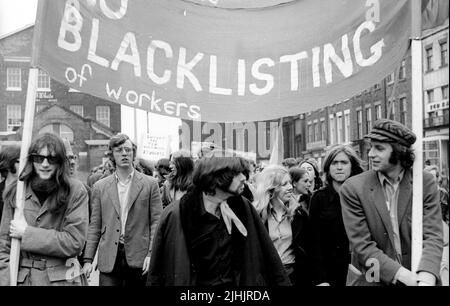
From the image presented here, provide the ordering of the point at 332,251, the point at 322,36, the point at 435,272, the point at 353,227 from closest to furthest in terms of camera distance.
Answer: the point at 435,272
the point at 353,227
the point at 322,36
the point at 332,251

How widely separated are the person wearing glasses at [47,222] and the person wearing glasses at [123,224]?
4.96ft

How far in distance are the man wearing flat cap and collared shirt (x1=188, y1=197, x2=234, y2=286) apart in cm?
87

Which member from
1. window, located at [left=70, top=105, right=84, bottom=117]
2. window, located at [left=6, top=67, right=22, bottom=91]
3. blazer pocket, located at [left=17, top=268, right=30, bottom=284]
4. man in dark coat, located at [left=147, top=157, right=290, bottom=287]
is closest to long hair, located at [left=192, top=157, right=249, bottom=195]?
man in dark coat, located at [left=147, top=157, right=290, bottom=287]

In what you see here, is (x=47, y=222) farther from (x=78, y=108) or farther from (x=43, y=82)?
(x=78, y=108)

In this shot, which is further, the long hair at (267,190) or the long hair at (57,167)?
the long hair at (267,190)

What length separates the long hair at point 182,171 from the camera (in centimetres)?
717

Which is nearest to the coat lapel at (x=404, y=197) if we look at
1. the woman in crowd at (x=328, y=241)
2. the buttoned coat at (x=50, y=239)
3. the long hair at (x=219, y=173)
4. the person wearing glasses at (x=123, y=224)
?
the long hair at (x=219, y=173)

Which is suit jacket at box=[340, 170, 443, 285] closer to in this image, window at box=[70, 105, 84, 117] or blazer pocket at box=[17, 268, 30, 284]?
blazer pocket at box=[17, 268, 30, 284]

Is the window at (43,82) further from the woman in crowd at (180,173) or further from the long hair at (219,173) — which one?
the long hair at (219,173)

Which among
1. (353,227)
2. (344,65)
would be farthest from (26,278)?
A: (344,65)

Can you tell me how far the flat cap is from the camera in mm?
4672

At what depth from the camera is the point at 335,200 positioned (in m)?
6.29
